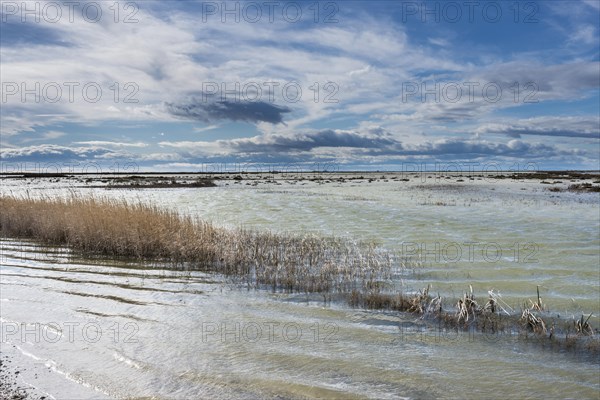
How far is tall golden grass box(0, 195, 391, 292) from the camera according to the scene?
12.6m

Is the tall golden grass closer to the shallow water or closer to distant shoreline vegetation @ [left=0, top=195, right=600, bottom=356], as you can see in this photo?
distant shoreline vegetation @ [left=0, top=195, right=600, bottom=356]

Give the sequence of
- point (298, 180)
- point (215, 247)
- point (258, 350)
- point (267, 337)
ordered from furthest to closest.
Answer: point (298, 180), point (215, 247), point (267, 337), point (258, 350)

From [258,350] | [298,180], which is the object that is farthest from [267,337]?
[298,180]

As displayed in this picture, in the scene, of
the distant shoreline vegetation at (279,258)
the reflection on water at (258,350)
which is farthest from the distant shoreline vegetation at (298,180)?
the reflection on water at (258,350)

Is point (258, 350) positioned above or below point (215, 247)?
below

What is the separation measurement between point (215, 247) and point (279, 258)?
2.21 meters

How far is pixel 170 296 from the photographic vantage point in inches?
429

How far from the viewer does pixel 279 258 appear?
1467 centimetres

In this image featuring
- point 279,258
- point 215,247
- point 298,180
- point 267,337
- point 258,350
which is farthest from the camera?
point 298,180

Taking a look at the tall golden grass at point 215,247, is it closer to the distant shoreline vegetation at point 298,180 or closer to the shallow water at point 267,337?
the shallow water at point 267,337

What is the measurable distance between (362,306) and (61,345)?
6103mm

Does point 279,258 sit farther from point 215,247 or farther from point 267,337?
point 267,337

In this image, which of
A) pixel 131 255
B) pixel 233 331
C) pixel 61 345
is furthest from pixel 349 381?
pixel 131 255

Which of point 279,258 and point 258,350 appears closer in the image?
point 258,350
